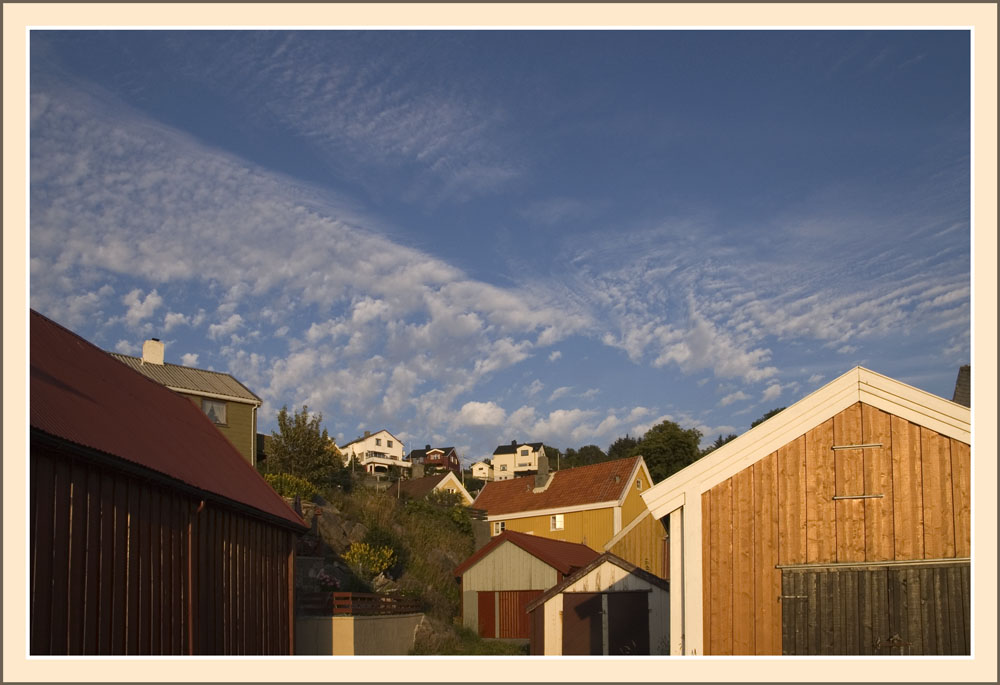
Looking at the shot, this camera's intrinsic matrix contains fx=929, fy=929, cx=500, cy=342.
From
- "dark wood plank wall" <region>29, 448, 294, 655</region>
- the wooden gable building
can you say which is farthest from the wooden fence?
the wooden gable building

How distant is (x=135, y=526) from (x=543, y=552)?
2462 cm

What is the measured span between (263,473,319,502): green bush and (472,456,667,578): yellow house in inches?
549

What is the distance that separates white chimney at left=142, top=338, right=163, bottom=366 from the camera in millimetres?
44500


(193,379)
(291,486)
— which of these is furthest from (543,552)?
(193,379)

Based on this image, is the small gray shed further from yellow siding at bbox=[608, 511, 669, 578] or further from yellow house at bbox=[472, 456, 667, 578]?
yellow house at bbox=[472, 456, 667, 578]

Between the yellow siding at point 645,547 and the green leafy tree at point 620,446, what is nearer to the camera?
the yellow siding at point 645,547

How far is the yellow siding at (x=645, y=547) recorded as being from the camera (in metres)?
39.2

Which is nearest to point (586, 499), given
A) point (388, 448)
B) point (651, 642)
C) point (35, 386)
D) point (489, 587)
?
point (489, 587)

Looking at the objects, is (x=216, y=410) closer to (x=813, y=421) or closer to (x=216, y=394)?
(x=216, y=394)

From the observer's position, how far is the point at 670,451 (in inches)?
2645

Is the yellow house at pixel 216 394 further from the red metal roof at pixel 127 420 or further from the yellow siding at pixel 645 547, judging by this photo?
the red metal roof at pixel 127 420

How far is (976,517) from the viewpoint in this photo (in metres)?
12.8

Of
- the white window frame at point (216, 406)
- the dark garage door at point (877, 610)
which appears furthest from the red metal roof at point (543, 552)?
the dark garage door at point (877, 610)

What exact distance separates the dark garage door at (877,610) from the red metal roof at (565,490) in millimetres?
34079
